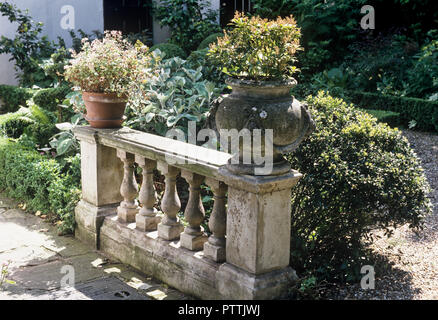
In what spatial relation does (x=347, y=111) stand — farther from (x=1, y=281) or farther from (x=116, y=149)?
(x=1, y=281)

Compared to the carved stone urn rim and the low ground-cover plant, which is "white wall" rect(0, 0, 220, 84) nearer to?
the low ground-cover plant

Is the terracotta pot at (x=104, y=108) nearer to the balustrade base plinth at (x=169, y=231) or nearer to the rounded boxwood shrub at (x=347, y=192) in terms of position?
the balustrade base plinth at (x=169, y=231)

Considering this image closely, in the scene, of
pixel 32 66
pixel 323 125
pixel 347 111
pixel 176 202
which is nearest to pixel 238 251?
pixel 176 202

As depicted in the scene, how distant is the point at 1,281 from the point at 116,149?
1470 millimetres

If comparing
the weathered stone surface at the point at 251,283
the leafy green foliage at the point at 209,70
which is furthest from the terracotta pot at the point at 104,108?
the leafy green foliage at the point at 209,70

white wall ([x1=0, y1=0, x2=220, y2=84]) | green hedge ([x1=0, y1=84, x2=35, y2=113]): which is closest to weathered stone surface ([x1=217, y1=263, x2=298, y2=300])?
green hedge ([x1=0, y1=84, x2=35, y2=113])

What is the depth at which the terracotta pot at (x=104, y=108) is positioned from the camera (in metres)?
4.88

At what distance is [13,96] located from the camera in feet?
32.3

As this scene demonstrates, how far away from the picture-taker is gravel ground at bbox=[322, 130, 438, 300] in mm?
3801

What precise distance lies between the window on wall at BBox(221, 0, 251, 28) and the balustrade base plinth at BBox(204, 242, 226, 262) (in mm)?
10455

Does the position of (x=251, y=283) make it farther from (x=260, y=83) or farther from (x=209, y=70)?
(x=209, y=70)

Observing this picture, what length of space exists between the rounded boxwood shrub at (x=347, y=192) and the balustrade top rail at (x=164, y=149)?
2.38 feet

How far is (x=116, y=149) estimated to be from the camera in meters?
4.97

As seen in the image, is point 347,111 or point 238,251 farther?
point 347,111
